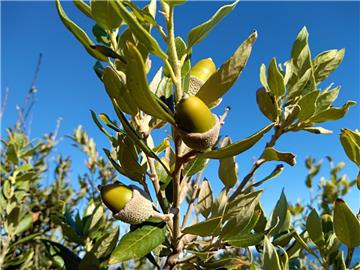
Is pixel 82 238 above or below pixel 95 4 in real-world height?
below

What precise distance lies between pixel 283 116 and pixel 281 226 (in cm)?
38

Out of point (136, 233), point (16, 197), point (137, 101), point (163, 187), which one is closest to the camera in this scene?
point (137, 101)

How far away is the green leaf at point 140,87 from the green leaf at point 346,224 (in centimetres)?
52

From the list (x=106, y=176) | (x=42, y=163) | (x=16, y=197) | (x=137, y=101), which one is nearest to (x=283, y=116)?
(x=137, y=101)

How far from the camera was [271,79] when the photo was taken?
116 centimetres

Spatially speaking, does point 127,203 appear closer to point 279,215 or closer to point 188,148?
point 188,148

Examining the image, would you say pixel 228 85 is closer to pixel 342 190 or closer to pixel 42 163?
pixel 342 190

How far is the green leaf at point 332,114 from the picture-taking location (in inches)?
44.2

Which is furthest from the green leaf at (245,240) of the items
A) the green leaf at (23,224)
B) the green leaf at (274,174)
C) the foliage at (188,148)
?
the green leaf at (23,224)

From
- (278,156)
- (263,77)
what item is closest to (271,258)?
(278,156)

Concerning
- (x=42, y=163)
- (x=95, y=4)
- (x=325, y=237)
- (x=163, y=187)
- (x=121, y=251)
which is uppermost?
(x=42, y=163)

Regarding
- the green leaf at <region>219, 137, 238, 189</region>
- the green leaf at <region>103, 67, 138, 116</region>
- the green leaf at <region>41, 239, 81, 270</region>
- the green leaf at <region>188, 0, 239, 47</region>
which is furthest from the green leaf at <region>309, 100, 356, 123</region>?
the green leaf at <region>41, 239, 81, 270</region>

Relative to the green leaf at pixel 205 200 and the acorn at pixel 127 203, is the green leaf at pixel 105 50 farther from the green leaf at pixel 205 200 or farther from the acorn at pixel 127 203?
the green leaf at pixel 205 200

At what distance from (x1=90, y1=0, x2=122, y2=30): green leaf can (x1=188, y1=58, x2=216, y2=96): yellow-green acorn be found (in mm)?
231
